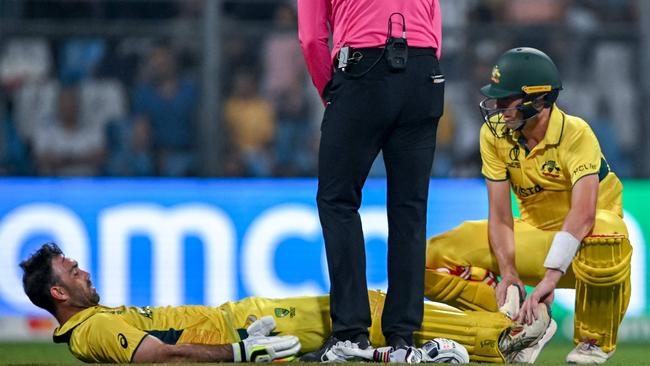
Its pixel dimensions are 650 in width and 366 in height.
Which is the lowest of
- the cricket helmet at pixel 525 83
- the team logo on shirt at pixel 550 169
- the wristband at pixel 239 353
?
the wristband at pixel 239 353

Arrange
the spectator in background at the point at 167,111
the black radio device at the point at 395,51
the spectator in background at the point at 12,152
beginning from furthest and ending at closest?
the spectator in background at the point at 167,111, the spectator in background at the point at 12,152, the black radio device at the point at 395,51

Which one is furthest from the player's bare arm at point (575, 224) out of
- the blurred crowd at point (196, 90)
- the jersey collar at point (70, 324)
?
the blurred crowd at point (196, 90)

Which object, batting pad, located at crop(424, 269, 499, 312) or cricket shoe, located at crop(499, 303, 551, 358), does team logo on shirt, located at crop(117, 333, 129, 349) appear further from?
cricket shoe, located at crop(499, 303, 551, 358)

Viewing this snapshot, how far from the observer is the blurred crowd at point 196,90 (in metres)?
9.91

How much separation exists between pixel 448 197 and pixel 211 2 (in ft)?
7.90

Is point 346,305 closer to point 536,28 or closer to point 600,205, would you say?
point 600,205

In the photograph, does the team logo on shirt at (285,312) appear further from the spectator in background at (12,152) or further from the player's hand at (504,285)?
the spectator in background at (12,152)

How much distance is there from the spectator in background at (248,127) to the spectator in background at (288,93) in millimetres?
81

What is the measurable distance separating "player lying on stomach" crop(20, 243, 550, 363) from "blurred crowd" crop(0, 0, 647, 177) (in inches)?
153

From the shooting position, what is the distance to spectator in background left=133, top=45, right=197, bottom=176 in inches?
388

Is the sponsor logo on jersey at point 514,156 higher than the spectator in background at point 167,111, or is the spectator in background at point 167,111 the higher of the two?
the sponsor logo on jersey at point 514,156

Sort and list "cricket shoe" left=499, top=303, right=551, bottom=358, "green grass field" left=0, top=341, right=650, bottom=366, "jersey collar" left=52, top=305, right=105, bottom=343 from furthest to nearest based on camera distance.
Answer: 1. "green grass field" left=0, top=341, right=650, bottom=366
2. "cricket shoe" left=499, top=303, right=551, bottom=358
3. "jersey collar" left=52, top=305, right=105, bottom=343

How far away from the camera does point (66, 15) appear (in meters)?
10.1

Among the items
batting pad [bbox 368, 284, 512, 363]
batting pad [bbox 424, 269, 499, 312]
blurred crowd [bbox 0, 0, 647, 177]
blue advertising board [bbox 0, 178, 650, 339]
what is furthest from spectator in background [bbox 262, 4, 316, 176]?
batting pad [bbox 368, 284, 512, 363]
